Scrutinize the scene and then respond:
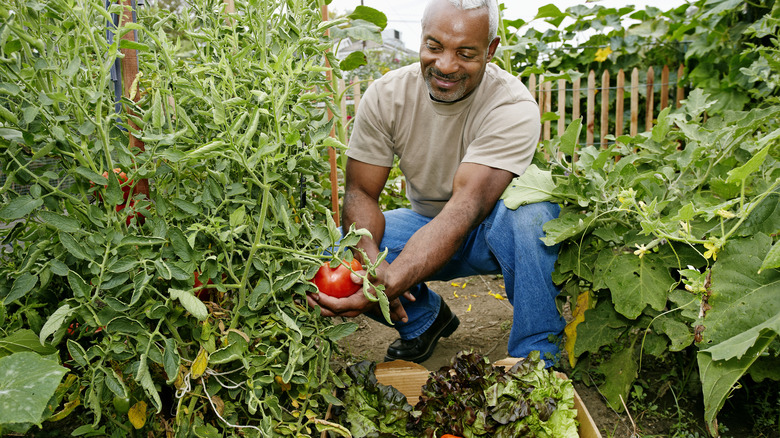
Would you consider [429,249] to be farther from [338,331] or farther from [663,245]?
[663,245]

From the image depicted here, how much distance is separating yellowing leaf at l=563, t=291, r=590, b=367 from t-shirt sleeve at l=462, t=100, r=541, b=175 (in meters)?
0.50

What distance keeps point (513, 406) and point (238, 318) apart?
0.73 metres

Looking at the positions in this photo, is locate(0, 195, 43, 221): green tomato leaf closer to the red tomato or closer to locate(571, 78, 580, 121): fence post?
the red tomato

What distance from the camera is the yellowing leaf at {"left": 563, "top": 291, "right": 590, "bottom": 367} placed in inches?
73.9

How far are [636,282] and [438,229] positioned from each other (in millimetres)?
611

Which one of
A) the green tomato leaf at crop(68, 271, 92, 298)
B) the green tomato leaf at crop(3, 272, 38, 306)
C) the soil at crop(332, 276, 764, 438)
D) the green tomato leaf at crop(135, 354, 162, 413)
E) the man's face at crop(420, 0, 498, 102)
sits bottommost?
the soil at crop(332, 276, 764, 438)

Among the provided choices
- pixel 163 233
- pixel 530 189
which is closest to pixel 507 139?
pixel 530 189

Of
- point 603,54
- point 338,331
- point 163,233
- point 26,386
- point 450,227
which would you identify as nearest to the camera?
point 26,386

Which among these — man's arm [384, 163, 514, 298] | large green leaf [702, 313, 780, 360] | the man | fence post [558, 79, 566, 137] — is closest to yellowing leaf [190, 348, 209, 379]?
the man

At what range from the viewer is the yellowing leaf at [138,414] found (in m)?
1.21

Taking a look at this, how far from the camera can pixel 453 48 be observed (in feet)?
6.50

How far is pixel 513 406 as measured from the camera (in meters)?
1.45

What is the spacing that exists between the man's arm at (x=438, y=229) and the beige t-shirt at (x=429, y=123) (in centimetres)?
18

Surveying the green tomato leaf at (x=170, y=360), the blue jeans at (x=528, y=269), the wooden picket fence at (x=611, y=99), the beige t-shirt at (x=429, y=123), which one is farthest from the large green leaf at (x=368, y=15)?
the wooden picket fence at (x=611, y=99)
